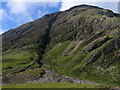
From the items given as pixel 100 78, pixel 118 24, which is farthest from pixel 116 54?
pixel 118 24

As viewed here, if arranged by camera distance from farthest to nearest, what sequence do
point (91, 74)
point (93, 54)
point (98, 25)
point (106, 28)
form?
1. point (98, 25)
2. point (106, 28)
3. point (93, 54)
4. point (91, 74)

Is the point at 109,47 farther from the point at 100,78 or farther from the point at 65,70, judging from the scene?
the point at 65,70

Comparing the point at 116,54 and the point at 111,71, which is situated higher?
the point at 116,54

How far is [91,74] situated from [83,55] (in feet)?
117

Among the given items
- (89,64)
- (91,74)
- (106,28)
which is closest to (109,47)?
(89,64)

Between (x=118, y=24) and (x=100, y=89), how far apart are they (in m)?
140

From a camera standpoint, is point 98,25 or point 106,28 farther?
point 98,25

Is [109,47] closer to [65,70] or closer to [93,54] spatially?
[93,54]

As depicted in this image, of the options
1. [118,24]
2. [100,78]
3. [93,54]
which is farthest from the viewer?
[118,24]

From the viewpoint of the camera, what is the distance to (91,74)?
9556cm

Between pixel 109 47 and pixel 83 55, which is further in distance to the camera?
pixel 83 55

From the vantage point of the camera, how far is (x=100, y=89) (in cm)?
5138

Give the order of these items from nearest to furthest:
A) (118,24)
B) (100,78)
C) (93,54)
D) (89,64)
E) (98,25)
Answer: (100,78)
(89,64)
(93,54)
(118,24)
(98,25)

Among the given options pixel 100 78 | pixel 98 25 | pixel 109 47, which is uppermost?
pixel 98 25
